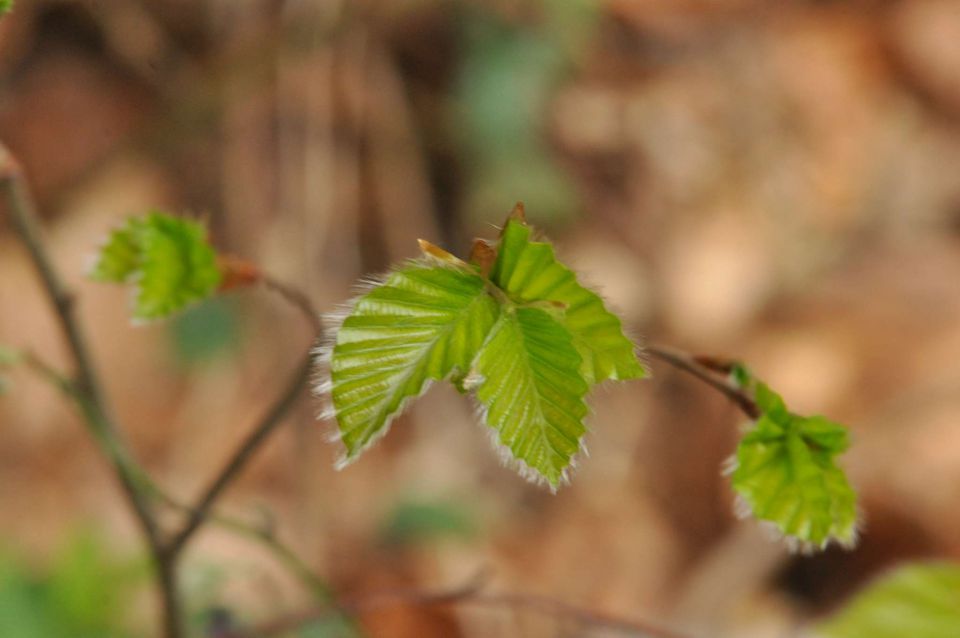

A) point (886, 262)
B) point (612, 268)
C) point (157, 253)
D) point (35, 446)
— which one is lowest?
point (157, 253)

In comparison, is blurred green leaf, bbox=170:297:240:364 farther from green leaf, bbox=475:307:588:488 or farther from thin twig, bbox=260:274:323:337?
green leaf, bbox=475:307:588:488

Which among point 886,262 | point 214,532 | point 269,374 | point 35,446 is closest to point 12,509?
point 35,446

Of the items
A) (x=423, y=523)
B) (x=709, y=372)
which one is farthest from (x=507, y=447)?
(x=423, y=523)

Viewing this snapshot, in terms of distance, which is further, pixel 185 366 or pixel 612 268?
pixel 612 268

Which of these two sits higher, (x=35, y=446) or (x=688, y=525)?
(x=688, y=525)

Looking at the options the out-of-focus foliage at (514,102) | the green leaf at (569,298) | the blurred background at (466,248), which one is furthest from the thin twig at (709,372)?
the out-of-focus foliage at (514,102)

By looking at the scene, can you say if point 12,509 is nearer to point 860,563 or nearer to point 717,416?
point 717,416

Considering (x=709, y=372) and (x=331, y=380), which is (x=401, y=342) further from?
(x=709, y=372)
